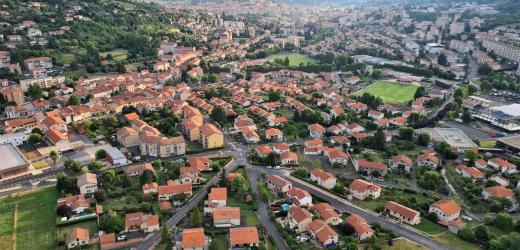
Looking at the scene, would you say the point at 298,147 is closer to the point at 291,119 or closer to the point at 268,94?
the point at 291,119

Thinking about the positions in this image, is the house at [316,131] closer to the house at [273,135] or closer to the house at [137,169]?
the house at [273,135]

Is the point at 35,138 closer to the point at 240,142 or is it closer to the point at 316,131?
the point at 240,142

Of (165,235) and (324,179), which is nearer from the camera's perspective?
(165,235)

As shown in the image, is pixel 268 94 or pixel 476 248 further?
pixel 268 94

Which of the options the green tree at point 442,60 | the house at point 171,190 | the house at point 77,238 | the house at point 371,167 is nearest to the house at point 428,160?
the house at point 371,167

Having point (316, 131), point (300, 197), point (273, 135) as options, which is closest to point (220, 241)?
point (300, 197)

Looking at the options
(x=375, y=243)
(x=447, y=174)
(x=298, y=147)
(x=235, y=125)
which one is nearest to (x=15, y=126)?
(x=235, y=125)
